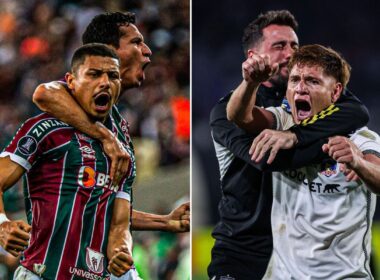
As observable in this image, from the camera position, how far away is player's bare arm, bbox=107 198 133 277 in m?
2.68

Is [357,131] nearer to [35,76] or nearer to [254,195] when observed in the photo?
[254,195]

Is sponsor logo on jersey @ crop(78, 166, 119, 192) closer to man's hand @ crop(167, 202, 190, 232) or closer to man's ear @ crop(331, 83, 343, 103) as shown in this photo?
man's hand @ crop(167, 202, 190, 232)

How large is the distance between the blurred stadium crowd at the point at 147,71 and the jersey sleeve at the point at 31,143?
1.11 meters

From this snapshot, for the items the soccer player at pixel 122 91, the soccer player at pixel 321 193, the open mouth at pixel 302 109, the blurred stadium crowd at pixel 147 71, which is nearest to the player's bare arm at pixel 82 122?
the soccer player at pixel 122 91

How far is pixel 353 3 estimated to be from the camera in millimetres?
3352

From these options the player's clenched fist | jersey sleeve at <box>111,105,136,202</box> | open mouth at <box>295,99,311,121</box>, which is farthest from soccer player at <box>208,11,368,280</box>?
jersey sleeve at <box>111,105,136,202</box>

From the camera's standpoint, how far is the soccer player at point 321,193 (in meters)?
2.37

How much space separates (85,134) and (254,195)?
2.11 ft

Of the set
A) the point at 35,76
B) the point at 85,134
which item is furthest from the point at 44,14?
the point at 85,134

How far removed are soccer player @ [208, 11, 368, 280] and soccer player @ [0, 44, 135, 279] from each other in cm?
37

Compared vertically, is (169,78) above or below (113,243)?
above

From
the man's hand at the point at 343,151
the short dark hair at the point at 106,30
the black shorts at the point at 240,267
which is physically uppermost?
the short dark hair at the point at 106,30

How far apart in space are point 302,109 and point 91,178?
2.56 feet

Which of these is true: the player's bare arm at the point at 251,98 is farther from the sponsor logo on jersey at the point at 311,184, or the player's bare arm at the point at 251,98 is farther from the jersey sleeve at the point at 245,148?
the sponsor logo on jersey at the point at 311,184
